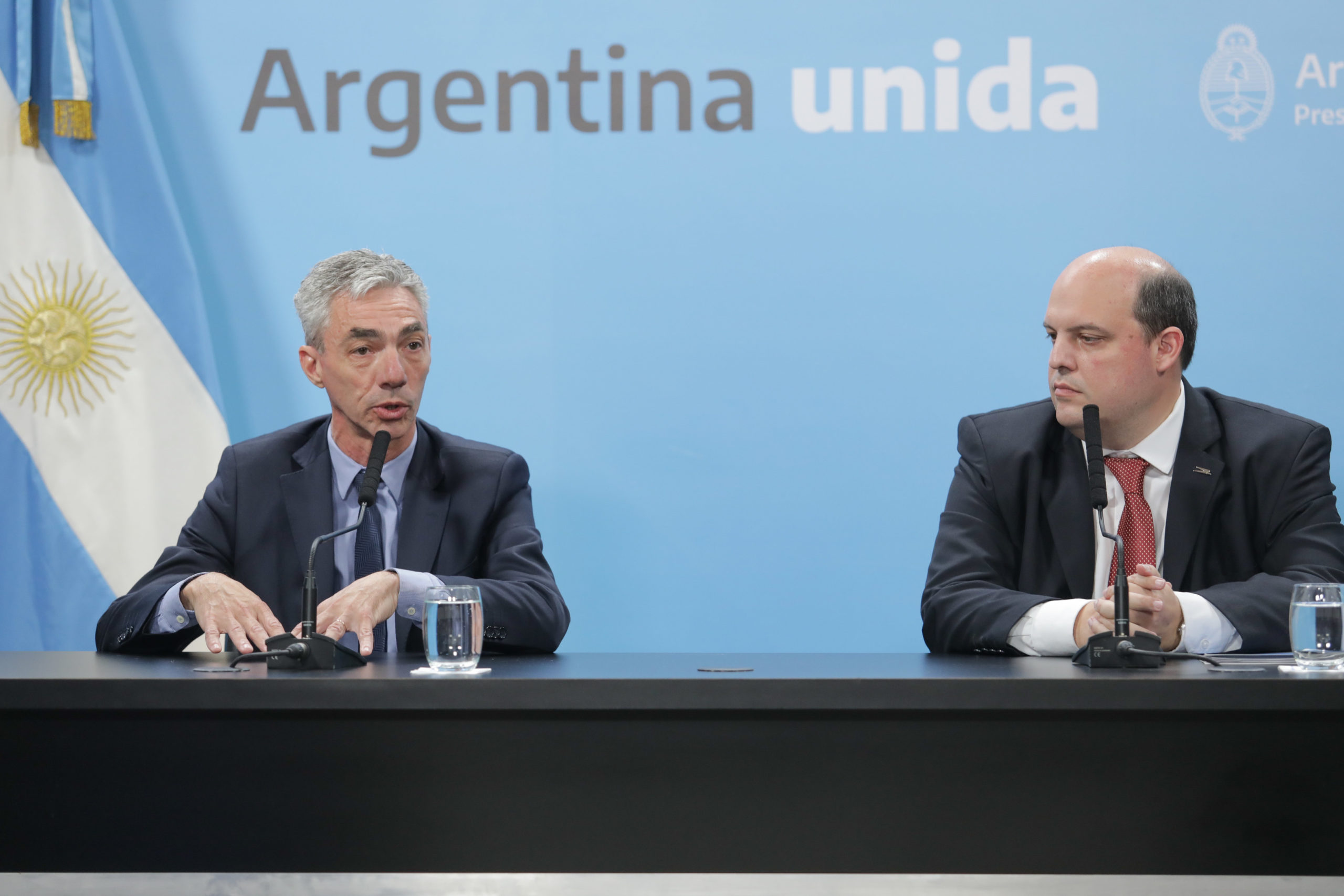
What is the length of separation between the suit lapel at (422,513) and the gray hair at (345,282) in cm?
32

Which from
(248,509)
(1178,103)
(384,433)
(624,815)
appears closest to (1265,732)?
(624,815)

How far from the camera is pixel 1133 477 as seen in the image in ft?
7.62

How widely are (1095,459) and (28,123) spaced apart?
2978mm

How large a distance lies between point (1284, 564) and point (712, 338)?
154cm

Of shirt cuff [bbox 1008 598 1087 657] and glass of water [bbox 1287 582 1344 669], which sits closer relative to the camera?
glass of water [bbox 1287 582 1344 669]

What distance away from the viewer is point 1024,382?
3236 mm

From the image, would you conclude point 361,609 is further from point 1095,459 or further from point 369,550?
point 1095,459

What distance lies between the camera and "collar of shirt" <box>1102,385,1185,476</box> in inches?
92.0

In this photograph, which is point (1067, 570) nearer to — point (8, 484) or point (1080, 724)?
point (1080, 724)

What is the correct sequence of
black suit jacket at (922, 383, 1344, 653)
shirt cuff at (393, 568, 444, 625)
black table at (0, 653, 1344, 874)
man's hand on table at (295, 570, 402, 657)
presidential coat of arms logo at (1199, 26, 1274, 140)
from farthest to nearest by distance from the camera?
presidential coat of arms logo at (1199, 26, 1274, 140) < black suit jacket at (922, 383, 1344, 653) < shirt cuff at (393, 568, 444, 625) < man's hand on table at (295, 570, 402, 657) < black table at (0, 653, 1344, 874)

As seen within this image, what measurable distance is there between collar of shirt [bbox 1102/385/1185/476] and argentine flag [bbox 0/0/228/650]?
2351mm

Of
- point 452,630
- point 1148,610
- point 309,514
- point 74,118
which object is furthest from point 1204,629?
point 74,118

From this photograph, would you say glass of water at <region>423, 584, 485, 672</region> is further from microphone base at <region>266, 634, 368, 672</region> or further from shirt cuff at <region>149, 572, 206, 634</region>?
shirt cuff at <region>149, 572, 206, 634</region>

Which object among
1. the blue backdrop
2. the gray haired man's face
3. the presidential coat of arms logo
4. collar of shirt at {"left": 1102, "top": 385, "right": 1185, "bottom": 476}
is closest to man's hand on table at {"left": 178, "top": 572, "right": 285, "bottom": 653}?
the gray haired man's face
